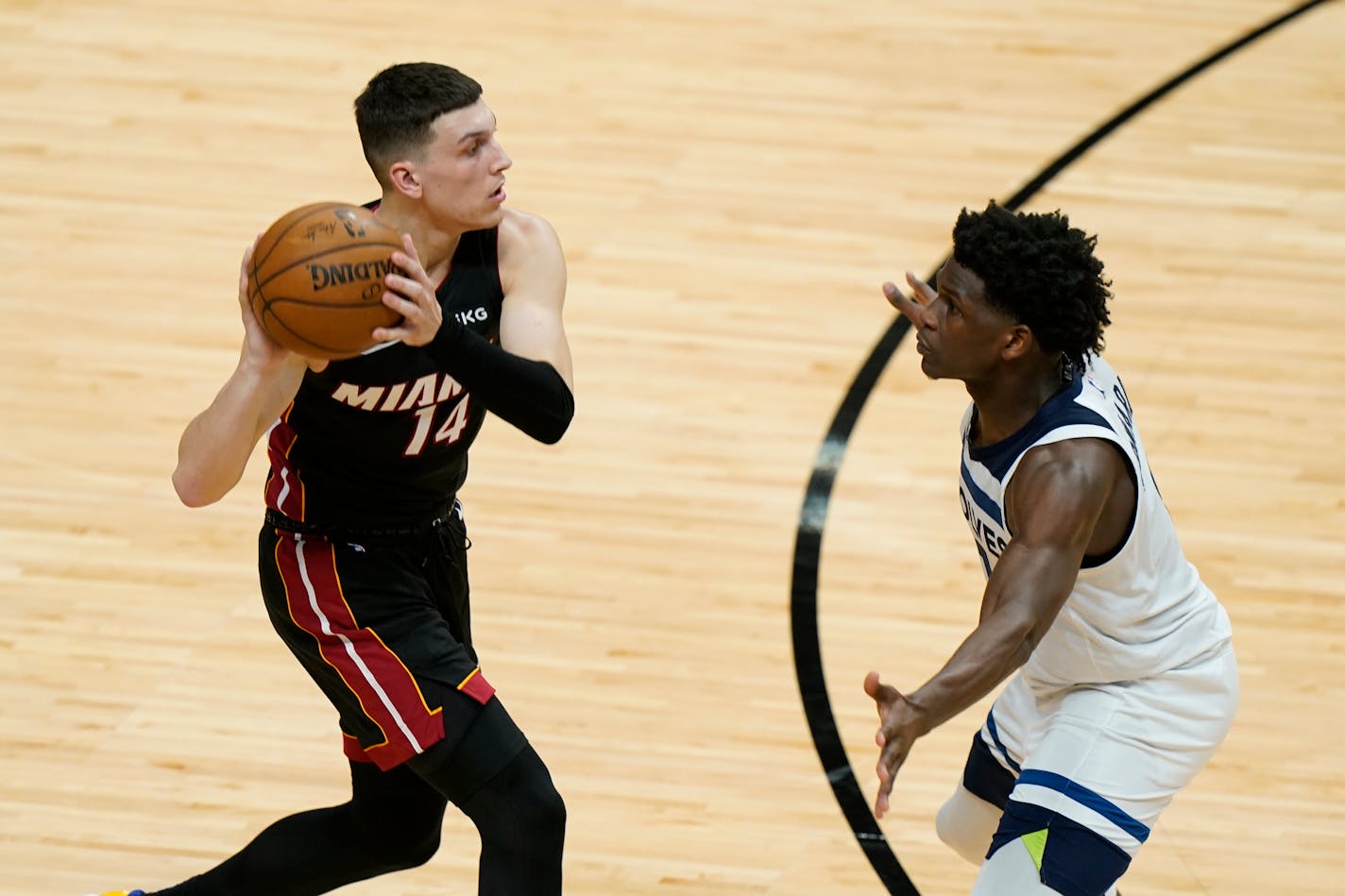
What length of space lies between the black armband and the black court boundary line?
5.71 feet

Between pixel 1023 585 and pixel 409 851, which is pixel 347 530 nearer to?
pixel 409 851

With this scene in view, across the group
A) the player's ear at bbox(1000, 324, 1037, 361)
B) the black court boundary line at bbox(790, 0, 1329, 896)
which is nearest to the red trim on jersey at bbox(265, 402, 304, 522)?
the player's ear at bbox(1000, 324, 1037, 361)

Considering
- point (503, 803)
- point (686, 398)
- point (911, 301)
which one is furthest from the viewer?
point (686, 398)

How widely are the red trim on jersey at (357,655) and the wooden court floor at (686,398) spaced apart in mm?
1059

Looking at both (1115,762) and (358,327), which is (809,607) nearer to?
(1115,762)

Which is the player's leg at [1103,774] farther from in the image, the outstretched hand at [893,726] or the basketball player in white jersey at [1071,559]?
the outstretched hand at [893,726]

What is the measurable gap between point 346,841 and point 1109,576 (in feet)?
5.62

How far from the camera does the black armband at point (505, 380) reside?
3.31m

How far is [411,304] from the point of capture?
10.7 ft

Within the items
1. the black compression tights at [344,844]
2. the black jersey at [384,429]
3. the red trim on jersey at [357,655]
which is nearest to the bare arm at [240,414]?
the black jersey at [384,429]

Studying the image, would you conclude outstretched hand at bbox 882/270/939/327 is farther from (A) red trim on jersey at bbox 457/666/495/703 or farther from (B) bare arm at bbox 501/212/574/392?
(A) red trim on jersey at bbox 457/666/495/703

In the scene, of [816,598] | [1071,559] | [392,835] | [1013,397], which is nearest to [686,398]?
[816,598]

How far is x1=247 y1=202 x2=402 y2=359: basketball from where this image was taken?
3.30m

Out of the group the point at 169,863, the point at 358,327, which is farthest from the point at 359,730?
the point at 169,863
